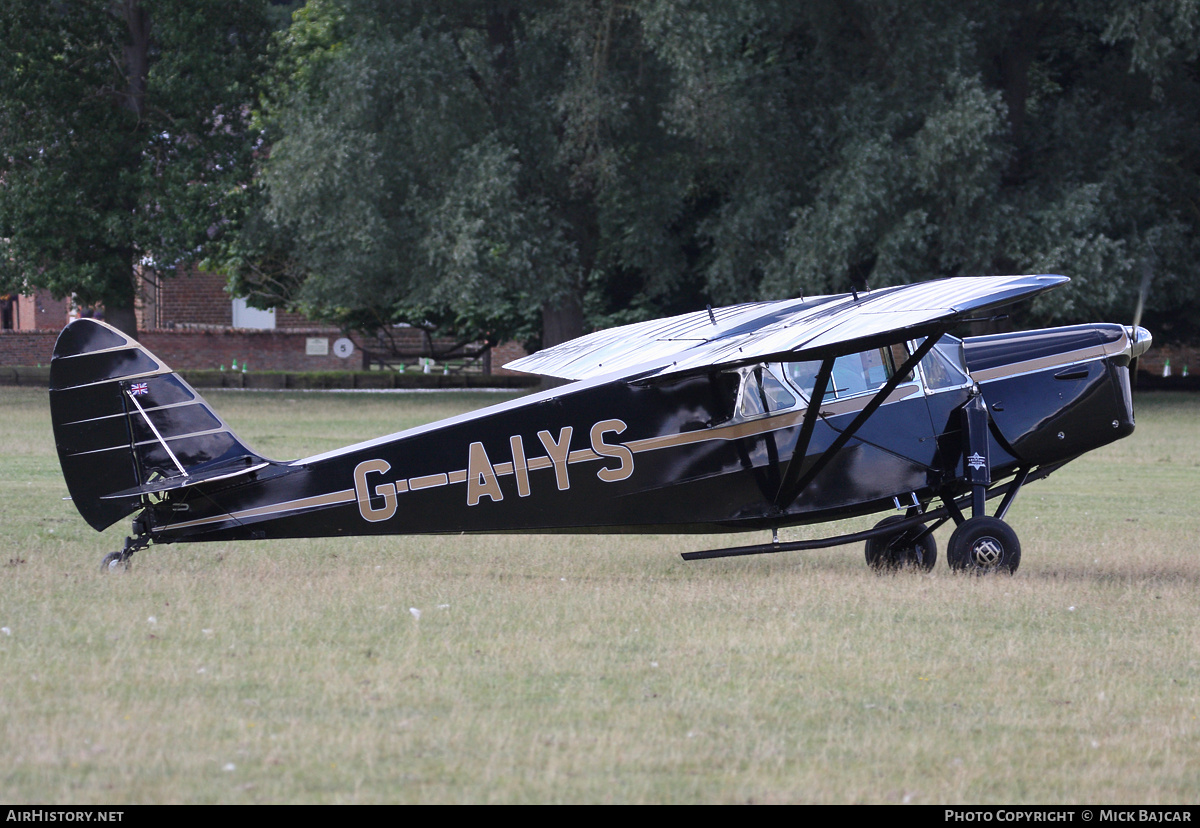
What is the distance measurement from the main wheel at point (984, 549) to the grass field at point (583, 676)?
0.62 ft


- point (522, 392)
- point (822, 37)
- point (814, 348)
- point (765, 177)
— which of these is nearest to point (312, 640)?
point (814, 348)

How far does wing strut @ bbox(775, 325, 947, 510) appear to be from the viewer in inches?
390

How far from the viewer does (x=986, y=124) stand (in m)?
28.9

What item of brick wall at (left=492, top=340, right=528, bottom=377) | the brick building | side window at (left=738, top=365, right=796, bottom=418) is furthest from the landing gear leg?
brick wall at (left=492, top=340, right=528, bottom=377)

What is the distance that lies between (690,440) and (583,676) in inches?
132

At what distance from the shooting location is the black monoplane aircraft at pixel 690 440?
9.44 m

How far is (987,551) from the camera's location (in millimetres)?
10211

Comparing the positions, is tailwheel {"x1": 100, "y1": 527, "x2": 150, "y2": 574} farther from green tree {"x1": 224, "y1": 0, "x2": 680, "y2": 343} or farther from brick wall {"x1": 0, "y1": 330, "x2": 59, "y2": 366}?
brick wall {"x1": 0, "y1": 330, "x2": 59, "y2": 366}

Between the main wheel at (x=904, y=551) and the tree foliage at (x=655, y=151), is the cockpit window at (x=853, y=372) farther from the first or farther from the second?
the tree foliage at (x=655, y=151)

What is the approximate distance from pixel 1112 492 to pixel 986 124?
13.4 meters

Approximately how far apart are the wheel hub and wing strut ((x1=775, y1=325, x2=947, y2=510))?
4.28ft

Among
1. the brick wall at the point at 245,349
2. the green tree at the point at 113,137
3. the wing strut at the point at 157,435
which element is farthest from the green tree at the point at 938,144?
the wing strut at the point at 157,435

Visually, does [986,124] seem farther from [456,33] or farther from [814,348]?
[814,348]

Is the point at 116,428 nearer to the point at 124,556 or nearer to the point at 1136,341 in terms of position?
the point at 124,556
